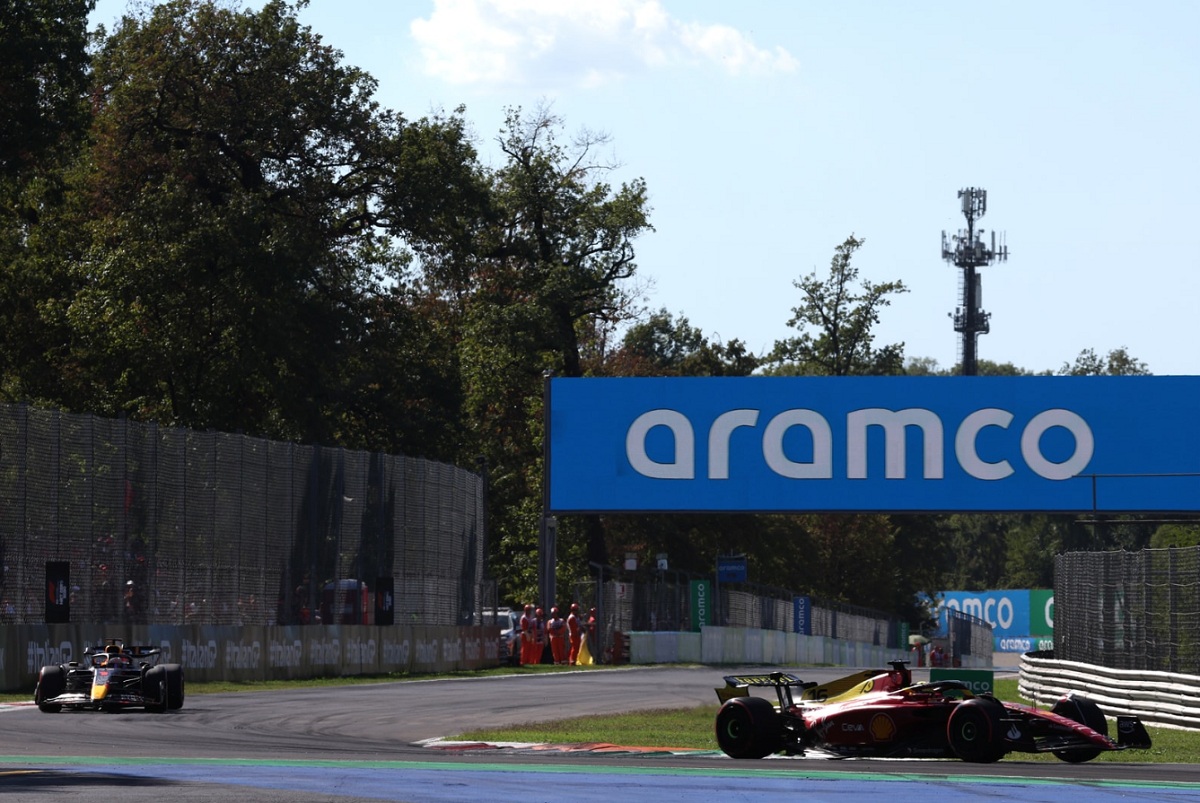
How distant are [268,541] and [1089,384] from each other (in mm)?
21303

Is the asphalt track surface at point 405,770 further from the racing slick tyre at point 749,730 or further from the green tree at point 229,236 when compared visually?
the green tree at point 229,236

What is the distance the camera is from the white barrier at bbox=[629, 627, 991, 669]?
173ft

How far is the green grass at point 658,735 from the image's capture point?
18.4 m

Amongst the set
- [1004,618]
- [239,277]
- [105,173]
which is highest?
[105,173]

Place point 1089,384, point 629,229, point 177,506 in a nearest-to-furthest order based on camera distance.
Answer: point 177,506 → point 1089,384 → point 629,229

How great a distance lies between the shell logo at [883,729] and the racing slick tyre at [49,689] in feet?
35.1

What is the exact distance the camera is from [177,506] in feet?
104

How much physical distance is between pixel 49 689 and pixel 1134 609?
14098 millimetres

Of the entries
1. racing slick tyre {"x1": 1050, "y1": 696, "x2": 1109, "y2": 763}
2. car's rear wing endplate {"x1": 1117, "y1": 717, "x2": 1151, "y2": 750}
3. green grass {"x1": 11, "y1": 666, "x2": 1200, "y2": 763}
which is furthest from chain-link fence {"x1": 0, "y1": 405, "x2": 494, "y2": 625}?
car's rear wing endplate {"x1": 1117, "y1": 717, "x2": 1151, "y2": 750}

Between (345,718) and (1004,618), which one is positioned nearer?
(345,718)

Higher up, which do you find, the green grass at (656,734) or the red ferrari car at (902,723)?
the red ferrari car at (902,723)

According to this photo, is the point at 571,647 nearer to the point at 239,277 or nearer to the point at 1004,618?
the point at 239,277

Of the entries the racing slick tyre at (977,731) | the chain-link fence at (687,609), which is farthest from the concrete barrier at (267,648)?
the racing slick tyre at (977,731)

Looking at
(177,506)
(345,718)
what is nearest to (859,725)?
(345,718)
